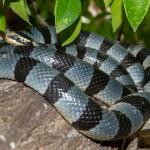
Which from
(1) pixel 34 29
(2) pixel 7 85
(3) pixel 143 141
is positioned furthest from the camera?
(1) pixel 34 29

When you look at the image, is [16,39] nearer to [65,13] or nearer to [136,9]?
[65,13]

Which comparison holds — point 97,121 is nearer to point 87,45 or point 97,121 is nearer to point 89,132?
point 89,132

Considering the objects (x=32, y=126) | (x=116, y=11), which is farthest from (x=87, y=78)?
(x=32, y=126)

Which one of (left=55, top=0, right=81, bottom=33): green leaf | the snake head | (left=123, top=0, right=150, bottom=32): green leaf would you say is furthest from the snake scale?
(left=123, top=0, right=150, bottom=32): green leaf

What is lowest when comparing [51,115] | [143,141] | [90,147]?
[143,141]

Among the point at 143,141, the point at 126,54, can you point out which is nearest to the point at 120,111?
the point at 143,141
